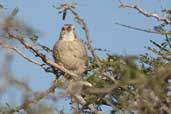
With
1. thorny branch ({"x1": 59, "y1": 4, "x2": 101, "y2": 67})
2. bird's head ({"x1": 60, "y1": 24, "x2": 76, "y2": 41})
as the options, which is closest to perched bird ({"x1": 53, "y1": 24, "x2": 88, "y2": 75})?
bird's head ({"x1": 60, "y1": 24, "x2": 76, "y2": 41})

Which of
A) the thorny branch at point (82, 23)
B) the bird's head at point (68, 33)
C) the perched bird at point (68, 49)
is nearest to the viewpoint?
the thorny branch at point (82, 23)

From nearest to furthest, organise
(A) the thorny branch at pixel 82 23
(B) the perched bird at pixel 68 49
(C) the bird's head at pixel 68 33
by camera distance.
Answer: (A) the thorny branch at pixel 82 23
(B) the perched bird at pixel 68 49
(C) the bird's head at pixel 68 33

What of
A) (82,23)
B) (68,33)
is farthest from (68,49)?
(82,23)

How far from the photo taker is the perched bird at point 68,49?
7.38m

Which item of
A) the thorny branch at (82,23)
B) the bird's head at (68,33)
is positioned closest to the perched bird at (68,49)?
the bird's head at (68,33)

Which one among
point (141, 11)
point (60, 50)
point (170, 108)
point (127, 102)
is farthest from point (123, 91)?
point (60, 50)

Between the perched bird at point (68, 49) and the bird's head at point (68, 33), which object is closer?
the perched bird at point (68, 49)

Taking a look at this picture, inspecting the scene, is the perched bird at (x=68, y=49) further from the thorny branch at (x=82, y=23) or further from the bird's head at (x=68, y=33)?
the thorny branch at (x=82, y=23)

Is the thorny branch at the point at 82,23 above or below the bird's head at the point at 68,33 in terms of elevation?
above

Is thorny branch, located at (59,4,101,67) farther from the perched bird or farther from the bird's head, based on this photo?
the bird's head

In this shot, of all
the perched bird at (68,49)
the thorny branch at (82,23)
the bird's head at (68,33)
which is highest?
the thorny branch at (82,23)

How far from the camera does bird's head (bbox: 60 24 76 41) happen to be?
8.03 metres

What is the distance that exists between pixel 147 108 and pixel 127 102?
394 mm

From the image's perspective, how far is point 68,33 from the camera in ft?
26.5
